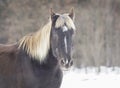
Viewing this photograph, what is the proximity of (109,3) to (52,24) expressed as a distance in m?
9.56

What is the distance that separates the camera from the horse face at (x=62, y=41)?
22.4ft

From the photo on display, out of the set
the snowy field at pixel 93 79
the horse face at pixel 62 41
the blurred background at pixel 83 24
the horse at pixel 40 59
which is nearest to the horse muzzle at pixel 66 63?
the horse face at pixel 62 41

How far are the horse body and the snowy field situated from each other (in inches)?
110

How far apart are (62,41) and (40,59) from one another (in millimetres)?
569

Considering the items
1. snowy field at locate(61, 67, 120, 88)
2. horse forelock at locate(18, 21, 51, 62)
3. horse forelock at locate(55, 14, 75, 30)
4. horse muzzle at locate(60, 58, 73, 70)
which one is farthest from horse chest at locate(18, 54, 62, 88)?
snowy field at locate(61, 67, 120, 88)

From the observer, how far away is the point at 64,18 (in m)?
7.19

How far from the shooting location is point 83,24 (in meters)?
15.7

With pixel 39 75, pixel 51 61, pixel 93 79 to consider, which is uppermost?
pixel 51 61

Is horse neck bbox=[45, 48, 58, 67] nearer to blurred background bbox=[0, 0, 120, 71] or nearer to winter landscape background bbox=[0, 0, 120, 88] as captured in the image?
winter landscape background bbox=[0, 0, 120, 88]

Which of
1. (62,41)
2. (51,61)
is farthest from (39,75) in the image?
(62,41)

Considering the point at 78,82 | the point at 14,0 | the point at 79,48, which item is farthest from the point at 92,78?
the point at 14,0

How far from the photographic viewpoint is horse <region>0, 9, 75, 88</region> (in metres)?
7.09

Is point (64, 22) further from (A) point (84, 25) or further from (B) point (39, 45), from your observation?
(A) point (84, 25)

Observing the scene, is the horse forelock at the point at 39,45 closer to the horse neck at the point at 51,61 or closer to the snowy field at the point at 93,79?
the horse neck at the point at 51,61
